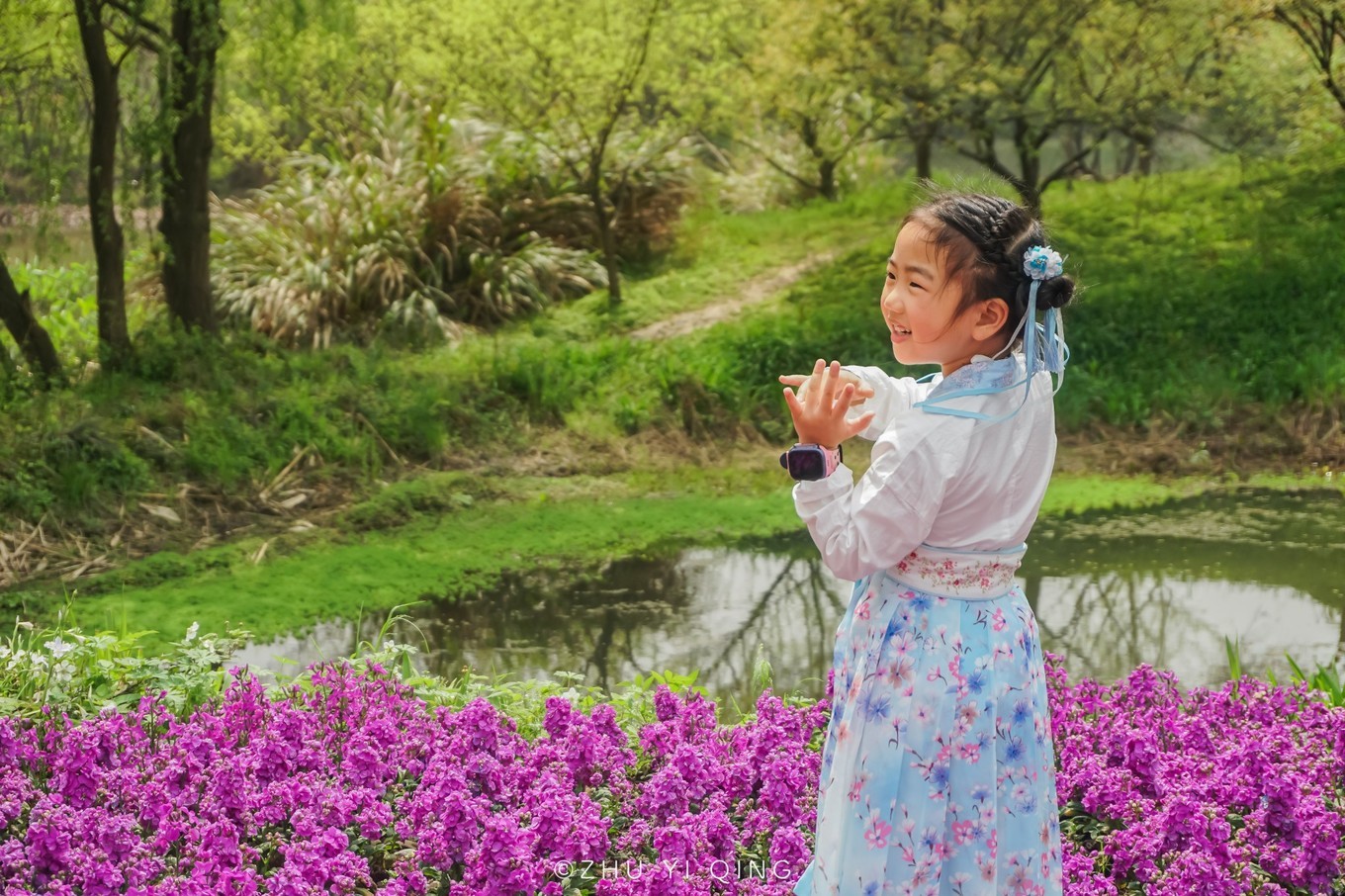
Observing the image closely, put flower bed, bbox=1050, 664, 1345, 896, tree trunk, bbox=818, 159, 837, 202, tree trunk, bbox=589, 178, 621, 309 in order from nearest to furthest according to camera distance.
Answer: flower bed, bbox=1050, 664, 1345, 896 → tree trunk, bbox=589, 178, 621, 309 → tree trunk, bbox=818, 159, 837, 202

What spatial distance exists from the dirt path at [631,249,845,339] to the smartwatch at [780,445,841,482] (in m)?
7.95

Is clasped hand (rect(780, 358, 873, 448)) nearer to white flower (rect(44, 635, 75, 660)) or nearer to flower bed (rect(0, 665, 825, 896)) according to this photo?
flower bed (rect(0, 665, 825, 896))

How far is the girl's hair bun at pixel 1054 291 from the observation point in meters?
2.29

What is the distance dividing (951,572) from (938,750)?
0.28m

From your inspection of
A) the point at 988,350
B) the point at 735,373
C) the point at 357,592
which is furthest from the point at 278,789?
the point at 735,373

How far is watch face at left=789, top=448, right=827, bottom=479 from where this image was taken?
2.18m

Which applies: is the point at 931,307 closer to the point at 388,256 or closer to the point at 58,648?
the point at 58,648

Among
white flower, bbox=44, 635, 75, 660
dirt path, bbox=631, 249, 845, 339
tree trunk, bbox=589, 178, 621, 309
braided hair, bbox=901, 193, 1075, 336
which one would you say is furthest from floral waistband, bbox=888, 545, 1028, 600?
tree trunk, bbox=589, 178, 621, 309

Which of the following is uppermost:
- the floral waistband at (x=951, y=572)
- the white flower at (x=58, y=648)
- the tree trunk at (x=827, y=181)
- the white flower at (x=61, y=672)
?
the tree trunk at (x=827, y=181)

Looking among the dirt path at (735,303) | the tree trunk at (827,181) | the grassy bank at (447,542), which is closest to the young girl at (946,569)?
the grassy bank at (447,542)

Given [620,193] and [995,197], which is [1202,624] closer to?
[995,197]

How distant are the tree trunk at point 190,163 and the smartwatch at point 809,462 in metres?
6.53

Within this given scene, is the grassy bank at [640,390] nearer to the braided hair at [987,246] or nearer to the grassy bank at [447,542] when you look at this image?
the grassy bank at [447,542]

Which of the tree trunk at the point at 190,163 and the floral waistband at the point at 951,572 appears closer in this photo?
the floral waistband at the point at 951,572
